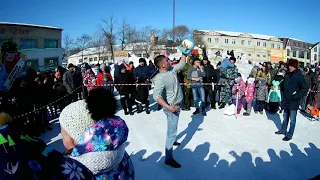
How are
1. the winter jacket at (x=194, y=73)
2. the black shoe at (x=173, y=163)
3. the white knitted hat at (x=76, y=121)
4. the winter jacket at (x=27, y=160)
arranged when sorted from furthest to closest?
the winter jacket at (x=194, y=73)
the black shoe at (x=173, y=163)
the white knitted hat at (x=76, y=121)
the winter jacket at (x=27, y=160)

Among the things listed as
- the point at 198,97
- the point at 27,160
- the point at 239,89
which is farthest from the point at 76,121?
the point at 239,89

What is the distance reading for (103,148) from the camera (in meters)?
2.08

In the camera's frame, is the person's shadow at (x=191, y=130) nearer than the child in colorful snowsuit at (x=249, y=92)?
Yes

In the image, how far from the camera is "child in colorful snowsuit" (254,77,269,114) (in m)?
8.92

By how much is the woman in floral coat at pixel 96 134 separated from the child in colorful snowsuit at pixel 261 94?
306 inches

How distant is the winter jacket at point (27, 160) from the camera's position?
45.4 inches

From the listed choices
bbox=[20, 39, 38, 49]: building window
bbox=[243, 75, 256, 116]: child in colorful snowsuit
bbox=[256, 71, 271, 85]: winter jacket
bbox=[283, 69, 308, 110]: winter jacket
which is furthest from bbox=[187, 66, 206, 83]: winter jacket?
bbox=[20, 39, 38, 49]: building window

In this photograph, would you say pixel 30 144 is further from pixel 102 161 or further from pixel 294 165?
pixel 294 165

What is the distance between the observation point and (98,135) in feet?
6.81

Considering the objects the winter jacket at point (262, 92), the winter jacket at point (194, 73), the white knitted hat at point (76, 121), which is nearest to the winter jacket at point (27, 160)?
the white knitted hat at point (76, 121)

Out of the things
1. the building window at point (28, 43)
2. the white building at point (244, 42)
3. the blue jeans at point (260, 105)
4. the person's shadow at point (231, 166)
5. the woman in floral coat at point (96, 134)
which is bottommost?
the person's shadow at point (231, 166)

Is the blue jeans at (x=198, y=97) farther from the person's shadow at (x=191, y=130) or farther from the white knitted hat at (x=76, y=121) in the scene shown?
the white knitted hat at (x=76, y=121)

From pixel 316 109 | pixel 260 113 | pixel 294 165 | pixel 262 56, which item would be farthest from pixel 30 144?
pixel 262 56

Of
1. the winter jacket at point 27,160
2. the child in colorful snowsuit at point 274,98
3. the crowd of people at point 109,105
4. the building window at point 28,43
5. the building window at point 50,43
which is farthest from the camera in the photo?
the building window at point 50,43
